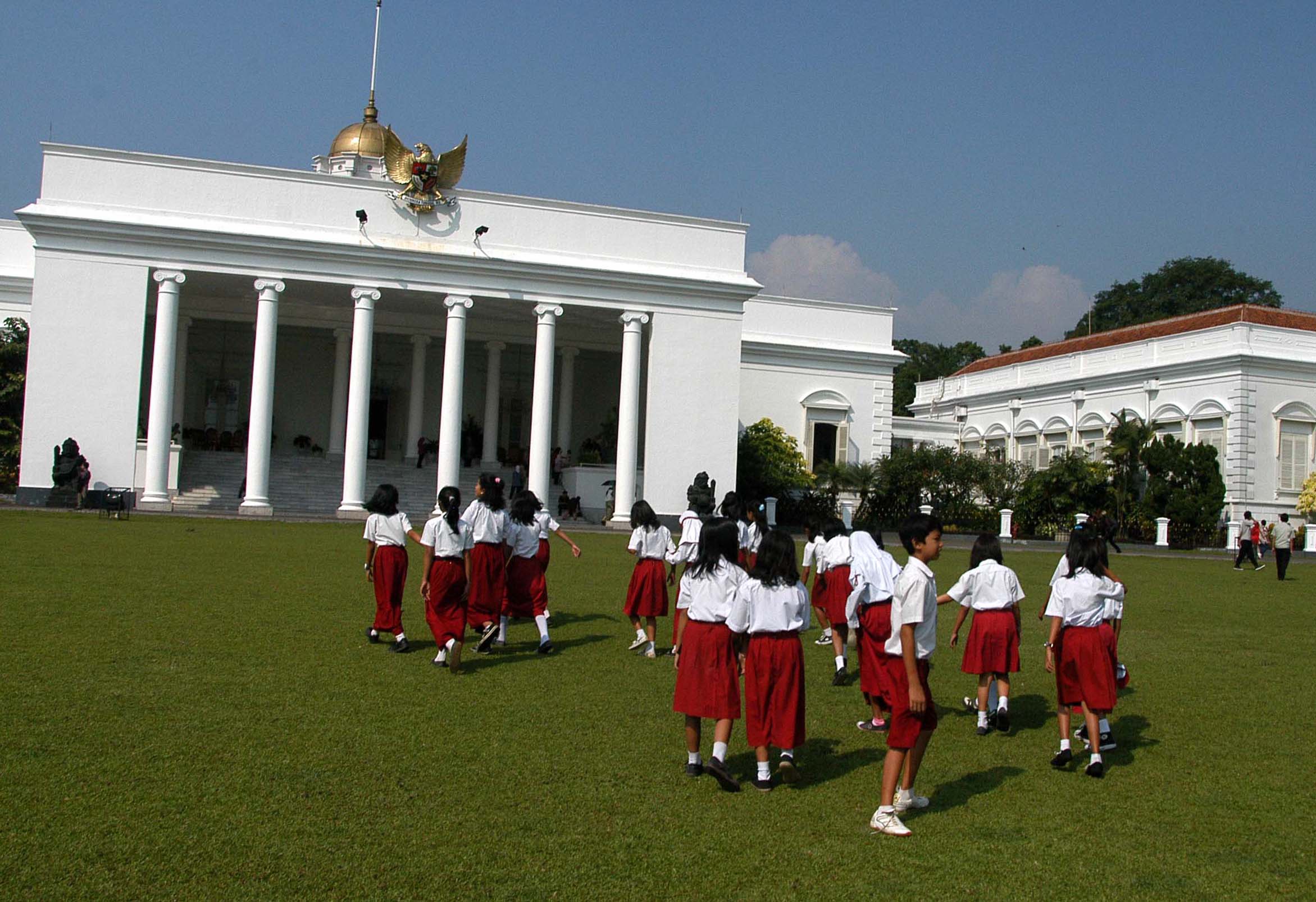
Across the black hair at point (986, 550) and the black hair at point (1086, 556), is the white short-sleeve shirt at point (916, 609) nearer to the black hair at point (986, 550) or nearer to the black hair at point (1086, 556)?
the black hair at point (1086, 556)

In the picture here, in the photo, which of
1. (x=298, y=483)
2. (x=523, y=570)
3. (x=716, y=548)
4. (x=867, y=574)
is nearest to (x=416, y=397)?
(x=298, y=483)

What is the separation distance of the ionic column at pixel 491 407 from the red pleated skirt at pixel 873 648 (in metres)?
29.2

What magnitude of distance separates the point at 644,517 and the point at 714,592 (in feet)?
11.2

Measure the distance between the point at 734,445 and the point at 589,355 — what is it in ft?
28.1

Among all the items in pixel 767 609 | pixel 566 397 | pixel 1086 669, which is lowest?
pixel 1086 669

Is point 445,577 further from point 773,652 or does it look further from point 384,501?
point 773,652

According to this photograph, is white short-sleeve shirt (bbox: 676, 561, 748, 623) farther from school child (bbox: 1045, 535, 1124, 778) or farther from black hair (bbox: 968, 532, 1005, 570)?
black hair (bbox: 968, 532, 1005, 570)

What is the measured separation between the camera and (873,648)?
6.68 m

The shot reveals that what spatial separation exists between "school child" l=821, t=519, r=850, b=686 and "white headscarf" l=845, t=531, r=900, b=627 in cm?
107

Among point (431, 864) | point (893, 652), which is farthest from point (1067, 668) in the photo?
point (431, 864)

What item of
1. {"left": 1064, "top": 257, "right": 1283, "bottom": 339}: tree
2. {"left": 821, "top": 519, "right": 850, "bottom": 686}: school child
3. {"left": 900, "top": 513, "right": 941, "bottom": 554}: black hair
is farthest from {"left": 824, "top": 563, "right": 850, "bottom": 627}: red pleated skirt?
{"left": 1064, "top": 257, "right": 1283, "bottom": 339}: tree

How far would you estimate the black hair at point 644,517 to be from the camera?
9.86m

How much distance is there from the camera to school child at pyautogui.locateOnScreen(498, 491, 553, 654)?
407 inches

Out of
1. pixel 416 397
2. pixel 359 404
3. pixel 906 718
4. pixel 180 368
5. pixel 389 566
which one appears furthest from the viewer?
pixel 416 397
